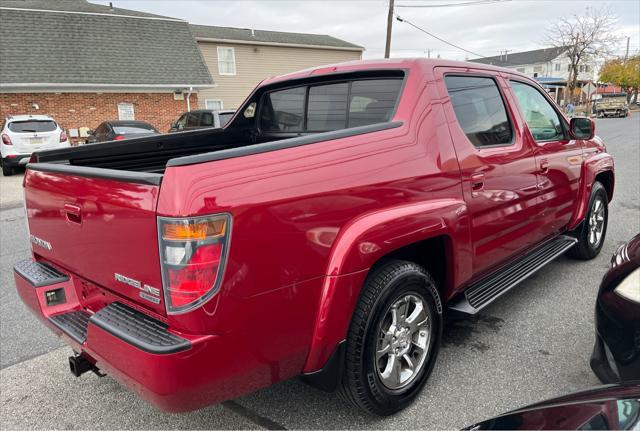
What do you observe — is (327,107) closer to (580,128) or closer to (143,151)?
(143,151)

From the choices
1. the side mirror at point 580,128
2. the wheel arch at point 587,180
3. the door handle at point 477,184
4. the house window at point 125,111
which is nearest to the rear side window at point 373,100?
the door handle at point 477,184

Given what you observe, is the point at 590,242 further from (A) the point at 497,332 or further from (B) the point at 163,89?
(B) the point at 163,89

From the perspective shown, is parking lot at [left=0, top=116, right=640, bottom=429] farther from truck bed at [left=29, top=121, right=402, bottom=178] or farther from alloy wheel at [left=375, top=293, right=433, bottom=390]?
truck bed at [left=29, top=121, right=402, bottom=178]

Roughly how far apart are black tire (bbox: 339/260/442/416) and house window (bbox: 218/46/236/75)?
86.1ft

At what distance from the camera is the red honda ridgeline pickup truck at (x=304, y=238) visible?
185 cm

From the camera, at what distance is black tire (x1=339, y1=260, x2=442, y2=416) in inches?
91.2

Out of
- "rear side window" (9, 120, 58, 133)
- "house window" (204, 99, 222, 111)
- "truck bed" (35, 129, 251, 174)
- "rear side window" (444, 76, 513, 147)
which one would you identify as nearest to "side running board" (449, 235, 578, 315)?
"rear side window" (444, 76, 513, 147)

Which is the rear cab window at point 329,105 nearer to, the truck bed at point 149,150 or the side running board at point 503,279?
the truck bed at point 149,150

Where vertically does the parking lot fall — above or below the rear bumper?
below

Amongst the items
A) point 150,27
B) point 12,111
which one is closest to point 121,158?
point 12,111

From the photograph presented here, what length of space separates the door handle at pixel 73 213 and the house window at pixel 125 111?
18.6 m

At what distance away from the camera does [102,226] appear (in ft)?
7.03

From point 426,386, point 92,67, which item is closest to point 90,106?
point 92,67

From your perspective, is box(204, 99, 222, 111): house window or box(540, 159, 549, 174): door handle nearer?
box(540, 159, 549, 174): door handle
